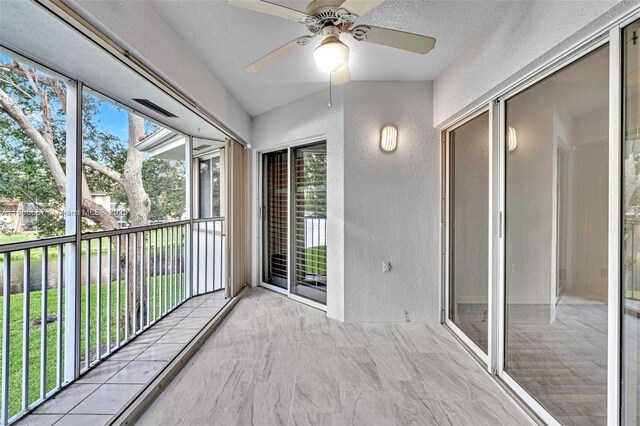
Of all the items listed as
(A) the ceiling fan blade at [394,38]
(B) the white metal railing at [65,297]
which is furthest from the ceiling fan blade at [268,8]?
(B) the white metal railing at [65,297]

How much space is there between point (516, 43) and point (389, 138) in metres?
1.51

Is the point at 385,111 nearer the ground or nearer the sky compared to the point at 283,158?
nearer the sky

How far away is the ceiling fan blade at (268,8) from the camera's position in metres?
1.48

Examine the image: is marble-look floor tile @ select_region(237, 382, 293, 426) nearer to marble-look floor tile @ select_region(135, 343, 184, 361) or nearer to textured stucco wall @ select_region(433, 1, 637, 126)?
marble-look floor tile @ select_region(135, 343, 184, 361)

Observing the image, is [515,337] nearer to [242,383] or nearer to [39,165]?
[242,383]

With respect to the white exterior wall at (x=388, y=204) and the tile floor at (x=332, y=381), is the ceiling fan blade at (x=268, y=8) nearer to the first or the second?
the white exterior wall at (x=388, y=204)

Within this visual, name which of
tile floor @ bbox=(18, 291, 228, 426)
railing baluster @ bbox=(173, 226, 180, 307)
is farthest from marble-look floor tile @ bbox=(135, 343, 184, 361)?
railing baluster @ bbox=(173, 226, 180, 307)

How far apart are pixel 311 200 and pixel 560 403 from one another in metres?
2.94

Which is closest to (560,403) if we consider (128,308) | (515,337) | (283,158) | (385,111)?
(515,337)

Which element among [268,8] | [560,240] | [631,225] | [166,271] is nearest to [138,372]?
[166,271]

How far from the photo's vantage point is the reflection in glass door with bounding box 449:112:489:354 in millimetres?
2580

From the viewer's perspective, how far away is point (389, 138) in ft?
11.0

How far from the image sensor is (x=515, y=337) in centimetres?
215

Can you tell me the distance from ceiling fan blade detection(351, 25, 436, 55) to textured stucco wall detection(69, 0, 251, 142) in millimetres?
1257
